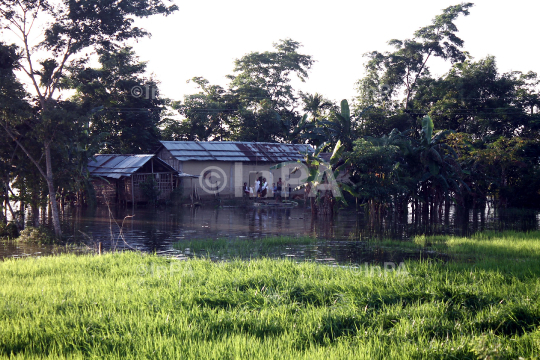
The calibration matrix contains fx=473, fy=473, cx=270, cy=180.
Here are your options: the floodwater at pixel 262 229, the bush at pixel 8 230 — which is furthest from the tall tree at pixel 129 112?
the bush at pixel 8 230

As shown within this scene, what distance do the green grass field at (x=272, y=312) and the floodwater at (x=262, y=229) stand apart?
324cm

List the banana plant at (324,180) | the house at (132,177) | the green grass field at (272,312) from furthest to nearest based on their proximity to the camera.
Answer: the house at (132,177)
the banana plant at (324,180)
the green grass field at (272,312)

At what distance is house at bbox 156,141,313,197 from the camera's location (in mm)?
29984

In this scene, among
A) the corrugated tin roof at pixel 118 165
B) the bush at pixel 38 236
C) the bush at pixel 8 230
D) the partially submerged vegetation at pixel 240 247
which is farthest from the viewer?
the corrugated tin roof at pixel 118 165

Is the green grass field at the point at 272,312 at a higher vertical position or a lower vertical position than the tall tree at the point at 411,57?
lower

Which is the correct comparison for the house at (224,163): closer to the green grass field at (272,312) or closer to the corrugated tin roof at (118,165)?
the corrugated tin roof at (118,165)

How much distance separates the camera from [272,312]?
247 inches

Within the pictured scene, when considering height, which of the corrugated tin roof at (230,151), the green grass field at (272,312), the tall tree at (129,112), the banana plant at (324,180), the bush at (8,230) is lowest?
the green grass field at (272,312)

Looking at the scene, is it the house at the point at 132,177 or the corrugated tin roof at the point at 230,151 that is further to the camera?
the corrugated tin roof at the point at 230,151

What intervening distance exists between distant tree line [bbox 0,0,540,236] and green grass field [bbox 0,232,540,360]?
24.6 ft

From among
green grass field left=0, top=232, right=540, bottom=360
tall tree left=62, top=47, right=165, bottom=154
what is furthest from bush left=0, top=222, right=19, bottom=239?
tall tree left=62, top=47, right=165, bottom=154

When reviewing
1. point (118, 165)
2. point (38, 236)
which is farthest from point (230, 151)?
point (38, 236)

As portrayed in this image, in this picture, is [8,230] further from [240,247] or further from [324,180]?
[324,180]

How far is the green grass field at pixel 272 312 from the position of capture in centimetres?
504
